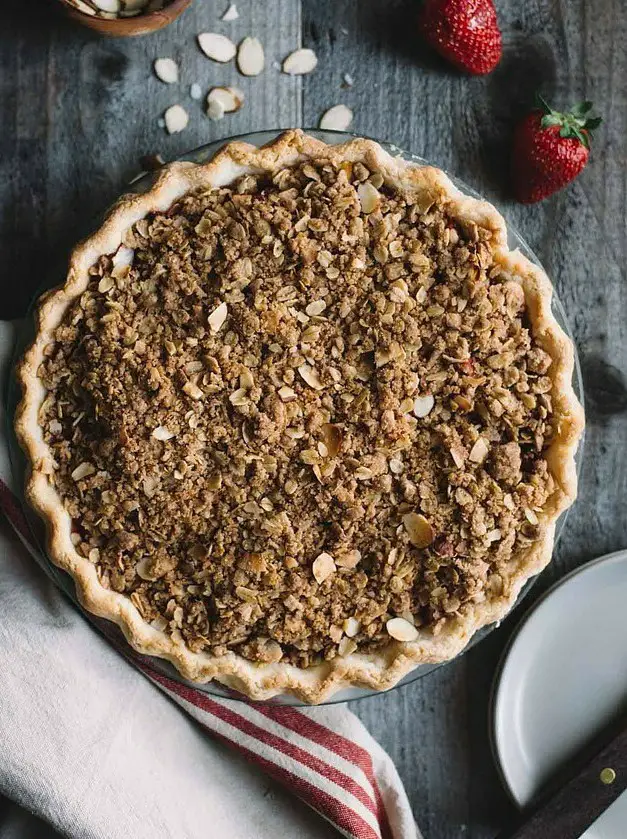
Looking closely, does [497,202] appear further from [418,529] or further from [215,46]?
[418,529]

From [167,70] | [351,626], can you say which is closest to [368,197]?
[167,70]

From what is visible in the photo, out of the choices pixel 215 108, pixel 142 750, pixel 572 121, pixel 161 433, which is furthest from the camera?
pixel 215 108

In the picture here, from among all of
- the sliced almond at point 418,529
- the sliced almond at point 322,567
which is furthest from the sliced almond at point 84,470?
the sliced almond at point 418,529

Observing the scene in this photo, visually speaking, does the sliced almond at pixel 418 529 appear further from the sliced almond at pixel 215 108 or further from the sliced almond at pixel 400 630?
the sliced almond at pixel 215 108

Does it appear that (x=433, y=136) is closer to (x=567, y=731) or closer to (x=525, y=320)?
(x=525, y=320)

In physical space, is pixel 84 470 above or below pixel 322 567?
above

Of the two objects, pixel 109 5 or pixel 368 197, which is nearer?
pixel 368 197

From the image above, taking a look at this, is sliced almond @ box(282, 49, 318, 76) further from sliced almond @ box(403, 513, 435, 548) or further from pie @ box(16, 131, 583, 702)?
sliced almond @ box(403, 513, 435, 548)
